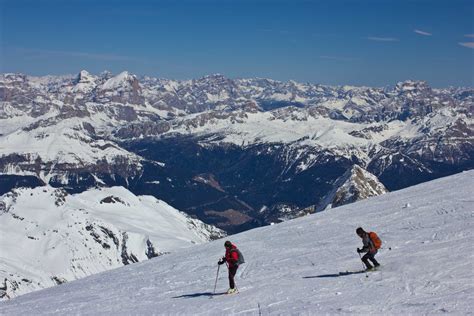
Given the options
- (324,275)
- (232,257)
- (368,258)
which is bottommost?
(324,275)

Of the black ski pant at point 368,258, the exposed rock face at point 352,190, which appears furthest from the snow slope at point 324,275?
the exposed rock face at point 352,190

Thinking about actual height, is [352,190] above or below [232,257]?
below

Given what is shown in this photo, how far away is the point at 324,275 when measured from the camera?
26.1m

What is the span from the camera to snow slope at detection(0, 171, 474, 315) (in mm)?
20141

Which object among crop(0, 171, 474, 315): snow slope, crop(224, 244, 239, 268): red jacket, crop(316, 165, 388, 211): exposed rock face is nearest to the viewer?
crop(0, 171, 474, 315): snow slope

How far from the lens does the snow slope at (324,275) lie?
66.1 ft

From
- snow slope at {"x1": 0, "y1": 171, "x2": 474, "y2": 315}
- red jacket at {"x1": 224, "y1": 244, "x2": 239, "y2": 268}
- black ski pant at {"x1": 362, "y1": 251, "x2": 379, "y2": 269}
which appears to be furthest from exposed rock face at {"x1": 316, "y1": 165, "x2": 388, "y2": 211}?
red jacket at {"x1": 224, "y1": 244, "x2": 239, "y2": 268}

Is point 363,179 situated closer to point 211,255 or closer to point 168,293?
point 211,255

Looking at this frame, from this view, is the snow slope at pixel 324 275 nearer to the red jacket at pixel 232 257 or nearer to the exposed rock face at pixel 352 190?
the red jacket at pixel 232 257

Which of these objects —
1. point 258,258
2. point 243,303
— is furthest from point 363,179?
point 243,303

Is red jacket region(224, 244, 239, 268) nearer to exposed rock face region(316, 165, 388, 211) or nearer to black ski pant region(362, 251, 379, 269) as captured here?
black ski pant region(362, 251, 379, 269)

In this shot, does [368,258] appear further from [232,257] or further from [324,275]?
[232,257]

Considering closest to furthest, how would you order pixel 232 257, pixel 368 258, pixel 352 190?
pixel 232 257 < pixel 368 258 < pixel 352 190

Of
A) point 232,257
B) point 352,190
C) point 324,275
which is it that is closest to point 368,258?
point 324,275
